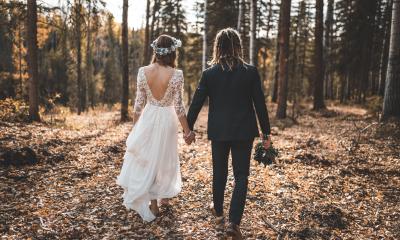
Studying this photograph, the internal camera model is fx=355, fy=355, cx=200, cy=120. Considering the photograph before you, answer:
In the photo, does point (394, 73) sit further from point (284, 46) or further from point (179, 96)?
point (179, 96)

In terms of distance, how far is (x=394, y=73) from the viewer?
38.2 feet

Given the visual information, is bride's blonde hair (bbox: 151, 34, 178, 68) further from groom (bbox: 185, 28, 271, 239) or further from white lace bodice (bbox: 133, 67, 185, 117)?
groom (bbox: 185, 28, 271, 239)

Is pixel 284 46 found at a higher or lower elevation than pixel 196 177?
higher

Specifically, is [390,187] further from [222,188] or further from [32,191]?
[32,191]

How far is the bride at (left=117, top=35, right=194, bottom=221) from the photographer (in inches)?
200

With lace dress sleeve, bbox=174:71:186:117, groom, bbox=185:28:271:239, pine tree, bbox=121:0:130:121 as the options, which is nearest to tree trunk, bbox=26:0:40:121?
pine tree, bbox=121:0:130:121

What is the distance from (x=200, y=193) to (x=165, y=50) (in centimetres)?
282

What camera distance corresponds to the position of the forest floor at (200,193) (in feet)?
16.1

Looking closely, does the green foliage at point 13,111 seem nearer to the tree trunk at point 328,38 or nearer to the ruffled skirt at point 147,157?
the ruffled skirt at point 147,157

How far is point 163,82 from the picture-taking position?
5074 mm

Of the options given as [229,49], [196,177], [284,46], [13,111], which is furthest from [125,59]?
[229,49]

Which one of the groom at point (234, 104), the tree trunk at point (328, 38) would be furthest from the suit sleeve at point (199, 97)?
the tree trunk at point (328, 38)

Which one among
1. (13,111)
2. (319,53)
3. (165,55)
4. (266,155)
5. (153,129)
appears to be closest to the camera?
(266,155)

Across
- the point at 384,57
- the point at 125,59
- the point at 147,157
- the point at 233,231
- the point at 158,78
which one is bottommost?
the point at 233,231
